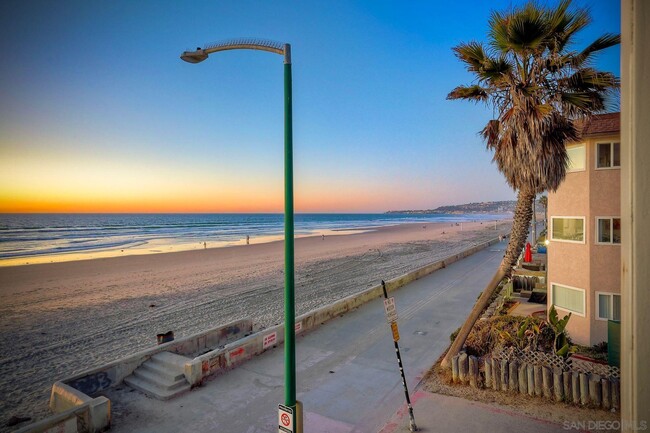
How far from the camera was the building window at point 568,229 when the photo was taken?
454 inches

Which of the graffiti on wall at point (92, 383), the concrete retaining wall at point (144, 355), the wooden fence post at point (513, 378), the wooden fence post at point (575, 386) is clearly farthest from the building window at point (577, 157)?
the graffiti on wall at point (92, 383)

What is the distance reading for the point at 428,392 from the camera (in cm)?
883

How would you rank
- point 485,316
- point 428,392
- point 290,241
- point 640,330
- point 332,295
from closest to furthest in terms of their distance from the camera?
1. point 640,330
2. point 290,241
3. point 428,392
4. point 485,316
5. point 332,295

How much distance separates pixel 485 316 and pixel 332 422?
8.56 meters

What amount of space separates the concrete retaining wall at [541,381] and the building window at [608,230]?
4885 millimetres

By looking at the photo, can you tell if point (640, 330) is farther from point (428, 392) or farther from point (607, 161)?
point (607, 161)

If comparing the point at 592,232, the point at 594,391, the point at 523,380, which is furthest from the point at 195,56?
the point at 592,232

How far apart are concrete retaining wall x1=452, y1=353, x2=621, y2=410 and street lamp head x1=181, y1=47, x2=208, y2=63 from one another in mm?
9136

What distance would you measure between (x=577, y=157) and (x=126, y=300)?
890 inches

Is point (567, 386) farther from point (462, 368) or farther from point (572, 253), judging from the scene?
point (572, 253)

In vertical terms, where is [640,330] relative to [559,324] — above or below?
above

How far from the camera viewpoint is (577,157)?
11523 millimetres

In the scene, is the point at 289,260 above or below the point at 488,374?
above

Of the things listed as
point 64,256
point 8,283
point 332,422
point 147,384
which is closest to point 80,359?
point 147,384
